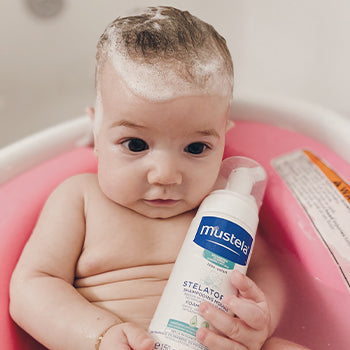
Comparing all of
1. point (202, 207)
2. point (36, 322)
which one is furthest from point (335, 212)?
point (36, 322)

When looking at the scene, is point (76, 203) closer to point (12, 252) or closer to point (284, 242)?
point (12, 252)

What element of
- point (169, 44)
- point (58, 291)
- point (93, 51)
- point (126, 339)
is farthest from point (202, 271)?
point (93, 51)

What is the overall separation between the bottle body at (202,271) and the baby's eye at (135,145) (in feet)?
0.53

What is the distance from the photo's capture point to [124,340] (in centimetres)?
69

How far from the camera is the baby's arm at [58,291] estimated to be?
74 cm

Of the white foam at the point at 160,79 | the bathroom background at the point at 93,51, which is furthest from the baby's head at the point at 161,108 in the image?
the bathroom background at the point at 93,51

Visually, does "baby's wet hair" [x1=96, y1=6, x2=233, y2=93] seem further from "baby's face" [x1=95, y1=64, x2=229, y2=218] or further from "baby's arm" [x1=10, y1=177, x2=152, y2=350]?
"baby's arm" [x1=10, y1=177, x2=152, y2=350]

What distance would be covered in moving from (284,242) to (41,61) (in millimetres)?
1272

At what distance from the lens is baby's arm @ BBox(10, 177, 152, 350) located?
74 cm

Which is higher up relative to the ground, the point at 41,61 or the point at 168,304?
the point at 41,61

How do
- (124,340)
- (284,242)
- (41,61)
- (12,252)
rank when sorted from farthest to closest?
(41,61) < (284,242) < (12,252) < (124,340)

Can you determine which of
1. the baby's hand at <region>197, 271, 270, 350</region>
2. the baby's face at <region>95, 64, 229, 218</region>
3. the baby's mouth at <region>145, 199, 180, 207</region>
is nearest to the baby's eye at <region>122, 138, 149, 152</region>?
the baby's face at <region>95, 64, 229, 218</region>

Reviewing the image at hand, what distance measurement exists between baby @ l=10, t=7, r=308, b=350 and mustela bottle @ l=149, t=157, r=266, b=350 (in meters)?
0.02

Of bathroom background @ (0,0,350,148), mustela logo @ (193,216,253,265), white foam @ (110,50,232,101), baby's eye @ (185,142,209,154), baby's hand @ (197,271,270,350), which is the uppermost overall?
bathroom background @ (0,0,350,148)
